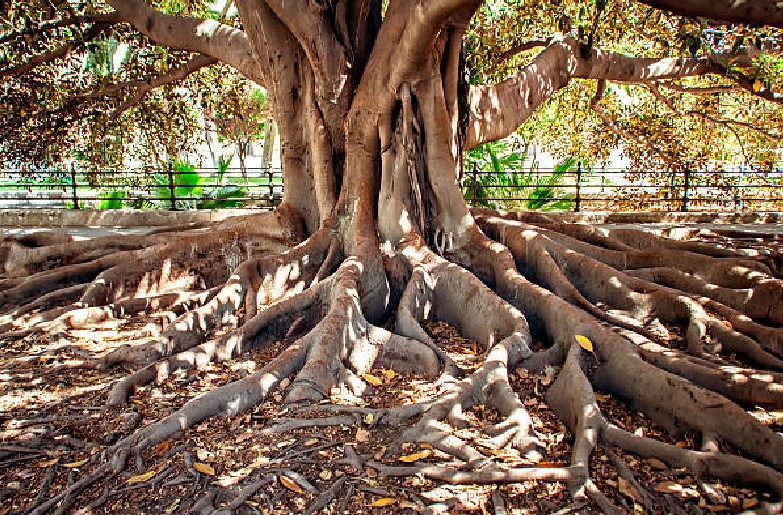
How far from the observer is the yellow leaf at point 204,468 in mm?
2659

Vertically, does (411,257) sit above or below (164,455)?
above

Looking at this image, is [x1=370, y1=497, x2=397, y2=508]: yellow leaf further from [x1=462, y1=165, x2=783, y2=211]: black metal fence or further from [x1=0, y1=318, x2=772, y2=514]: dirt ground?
[x1=462, y1=165, x2=783, y2=211]: black metal fence

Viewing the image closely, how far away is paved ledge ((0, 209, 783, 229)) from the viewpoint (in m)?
11.3

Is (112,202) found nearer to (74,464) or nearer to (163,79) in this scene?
(163,79)

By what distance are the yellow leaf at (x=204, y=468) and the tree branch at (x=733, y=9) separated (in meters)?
2.97

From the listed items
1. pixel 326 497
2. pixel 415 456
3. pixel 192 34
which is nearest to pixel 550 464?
pixel 415 456

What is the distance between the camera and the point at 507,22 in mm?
8547

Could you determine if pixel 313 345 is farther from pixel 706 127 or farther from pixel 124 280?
pixel 706 127

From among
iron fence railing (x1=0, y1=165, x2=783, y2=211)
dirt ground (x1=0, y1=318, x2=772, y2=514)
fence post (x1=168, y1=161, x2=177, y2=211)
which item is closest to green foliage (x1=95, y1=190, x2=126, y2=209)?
iron fence railing (x1=0, y1=165, x2=783, y2=211)

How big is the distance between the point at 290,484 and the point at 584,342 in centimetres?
195

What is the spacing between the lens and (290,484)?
2.56 meters

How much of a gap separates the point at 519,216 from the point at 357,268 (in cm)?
299

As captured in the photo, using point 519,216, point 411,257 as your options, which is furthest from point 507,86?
point 411,257

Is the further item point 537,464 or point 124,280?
point 124,280
